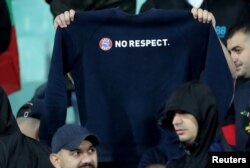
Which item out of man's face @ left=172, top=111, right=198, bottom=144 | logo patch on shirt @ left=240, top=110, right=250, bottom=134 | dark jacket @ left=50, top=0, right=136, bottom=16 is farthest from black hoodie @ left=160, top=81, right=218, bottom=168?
dark jacket @ left=50, top=0, right=136, bottom=16

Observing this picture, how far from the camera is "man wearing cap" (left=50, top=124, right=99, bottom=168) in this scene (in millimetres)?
3809

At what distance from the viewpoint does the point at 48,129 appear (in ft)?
13.4

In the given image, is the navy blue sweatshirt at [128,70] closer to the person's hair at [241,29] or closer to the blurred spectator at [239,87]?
the blurred spectator at [239,87]

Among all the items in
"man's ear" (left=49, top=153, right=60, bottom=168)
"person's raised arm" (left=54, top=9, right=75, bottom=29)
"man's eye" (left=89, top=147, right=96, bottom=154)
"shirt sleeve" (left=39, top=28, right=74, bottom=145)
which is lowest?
"man's ear" (left=49, top=153, right=60, bottom=168)

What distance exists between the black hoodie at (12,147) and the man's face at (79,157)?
0.72 feet

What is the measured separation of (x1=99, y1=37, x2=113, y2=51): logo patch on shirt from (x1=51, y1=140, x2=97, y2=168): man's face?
49cm

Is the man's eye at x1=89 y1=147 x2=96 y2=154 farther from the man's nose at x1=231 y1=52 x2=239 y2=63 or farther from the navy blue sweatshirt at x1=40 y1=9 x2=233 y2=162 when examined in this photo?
the man's nose at x1=231 y1=52 x2=239 y2=63

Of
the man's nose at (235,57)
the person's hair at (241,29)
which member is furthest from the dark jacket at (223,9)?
Answer: the man's nose at (235,57)

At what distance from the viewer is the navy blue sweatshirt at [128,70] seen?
13.1 ft

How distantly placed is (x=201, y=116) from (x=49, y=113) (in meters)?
0.76

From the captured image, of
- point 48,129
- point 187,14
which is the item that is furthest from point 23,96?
point 187,14

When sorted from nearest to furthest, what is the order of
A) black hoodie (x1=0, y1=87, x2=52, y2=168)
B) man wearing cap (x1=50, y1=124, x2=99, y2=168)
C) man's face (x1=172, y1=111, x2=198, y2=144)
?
black hoodie (x1=0, y1=87, x2=52, y2=168) → man's face (x1=172, y1=111, x2=198, y2=144) → man wearing cap (x1=50, y1=124, x2=99, y2=168)

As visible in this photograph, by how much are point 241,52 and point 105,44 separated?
2.23 ft

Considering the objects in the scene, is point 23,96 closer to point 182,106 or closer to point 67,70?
point 67,70
